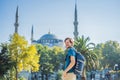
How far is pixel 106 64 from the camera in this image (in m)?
77.5

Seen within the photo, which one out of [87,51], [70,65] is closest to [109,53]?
[87,51]

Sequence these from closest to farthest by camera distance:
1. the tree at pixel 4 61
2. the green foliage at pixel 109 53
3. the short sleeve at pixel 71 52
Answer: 1. the short sleeve at pixel 71 52
2. the tree at pixel 4 61
3. the green foliage at pixel 109 53

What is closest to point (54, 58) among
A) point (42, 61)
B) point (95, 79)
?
point (42, 61)

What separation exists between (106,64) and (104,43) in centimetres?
967

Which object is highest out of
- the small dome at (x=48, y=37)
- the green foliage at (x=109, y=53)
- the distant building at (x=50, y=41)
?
the small dome at (x=48, y=37)

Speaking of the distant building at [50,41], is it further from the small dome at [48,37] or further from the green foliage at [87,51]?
the green foliage at [87,51]

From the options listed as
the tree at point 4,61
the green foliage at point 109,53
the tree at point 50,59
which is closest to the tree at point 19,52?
the tree at point 4,61

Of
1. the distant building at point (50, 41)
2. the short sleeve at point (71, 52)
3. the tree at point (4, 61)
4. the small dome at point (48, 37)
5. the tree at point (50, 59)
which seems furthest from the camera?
the small dome at point (48, 37)

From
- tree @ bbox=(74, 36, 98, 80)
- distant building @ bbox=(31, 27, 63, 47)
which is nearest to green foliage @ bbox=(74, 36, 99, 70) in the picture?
tree @ bbox=(74, 36, 98, 80)

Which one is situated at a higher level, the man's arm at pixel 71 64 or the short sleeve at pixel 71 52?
the short sleeve at pixel 71 52

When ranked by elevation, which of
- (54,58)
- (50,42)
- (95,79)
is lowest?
(95,79)

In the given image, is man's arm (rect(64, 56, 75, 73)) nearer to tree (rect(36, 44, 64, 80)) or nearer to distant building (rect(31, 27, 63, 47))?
tree (rect(36, 44, 64, 80))

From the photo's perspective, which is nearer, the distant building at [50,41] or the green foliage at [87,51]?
the green foliage at [87,51]

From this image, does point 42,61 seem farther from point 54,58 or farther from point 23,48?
point 23,48
